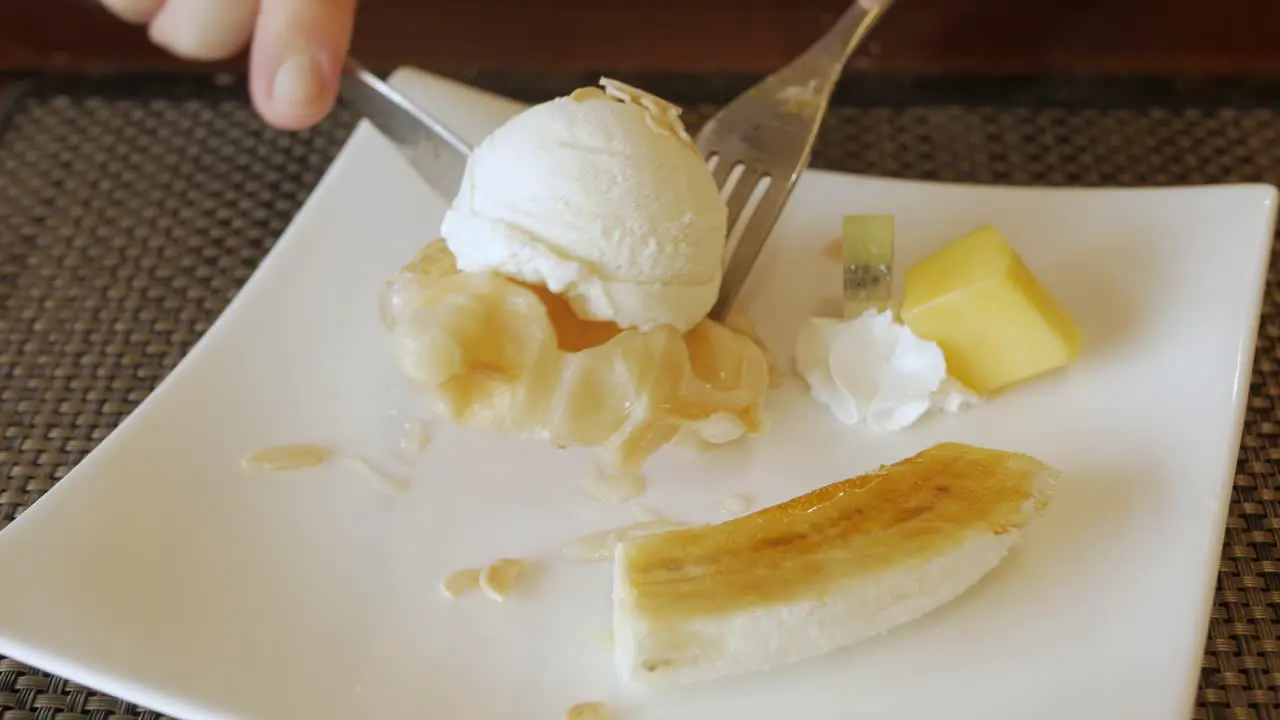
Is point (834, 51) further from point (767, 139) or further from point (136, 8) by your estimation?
point (136, 8)

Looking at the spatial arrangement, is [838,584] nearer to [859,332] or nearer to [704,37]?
[859,332]

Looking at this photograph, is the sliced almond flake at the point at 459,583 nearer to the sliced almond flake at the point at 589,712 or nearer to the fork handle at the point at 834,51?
the sliced almond flake at the point at 589,712

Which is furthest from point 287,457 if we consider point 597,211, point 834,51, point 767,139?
point 834,51

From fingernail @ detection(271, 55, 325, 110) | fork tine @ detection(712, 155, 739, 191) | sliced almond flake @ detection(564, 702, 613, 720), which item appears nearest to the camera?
sliced almond flake @ detection(564, 702, 613, 720)

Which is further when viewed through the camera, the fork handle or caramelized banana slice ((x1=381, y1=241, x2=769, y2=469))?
the fork handle

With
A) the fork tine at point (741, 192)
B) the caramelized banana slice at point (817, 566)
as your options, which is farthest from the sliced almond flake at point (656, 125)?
the caramelized banana slice at point (817, 566)

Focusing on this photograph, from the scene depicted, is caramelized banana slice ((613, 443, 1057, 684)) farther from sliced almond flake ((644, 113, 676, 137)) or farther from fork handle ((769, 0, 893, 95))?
fork handle ((769, 0, 893, 95))

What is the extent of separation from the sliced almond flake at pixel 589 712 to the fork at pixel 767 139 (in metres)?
0.45

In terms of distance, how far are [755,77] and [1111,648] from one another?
106 cm

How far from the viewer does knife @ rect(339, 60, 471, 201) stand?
1.11 m

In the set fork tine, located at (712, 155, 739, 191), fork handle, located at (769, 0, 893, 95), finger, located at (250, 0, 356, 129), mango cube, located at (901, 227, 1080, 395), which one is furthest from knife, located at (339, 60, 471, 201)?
mango cube, located at (901, 227, 1080, 395)

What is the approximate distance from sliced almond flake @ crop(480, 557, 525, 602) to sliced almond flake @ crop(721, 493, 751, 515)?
0.19 meters

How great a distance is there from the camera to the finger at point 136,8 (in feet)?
3.78

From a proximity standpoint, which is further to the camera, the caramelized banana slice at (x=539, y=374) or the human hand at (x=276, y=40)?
the human hand at (x=276, y=40)
